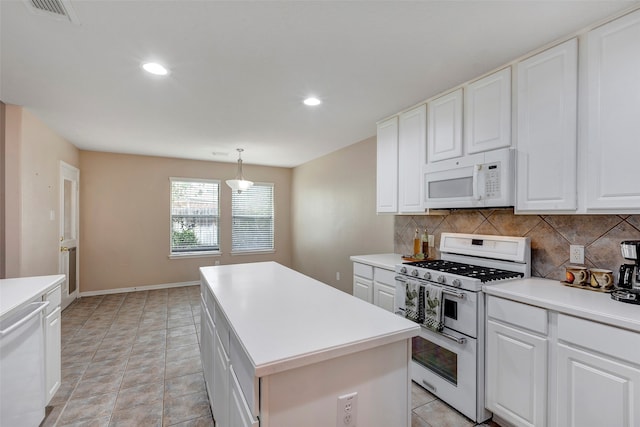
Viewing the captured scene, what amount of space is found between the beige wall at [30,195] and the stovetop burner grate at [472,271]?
3924 millimetres

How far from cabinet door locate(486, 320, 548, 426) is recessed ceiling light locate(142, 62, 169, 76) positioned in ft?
9.71

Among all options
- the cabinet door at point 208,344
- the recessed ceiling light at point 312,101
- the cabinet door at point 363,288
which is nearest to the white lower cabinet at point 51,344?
the cabinet door at point 208,344

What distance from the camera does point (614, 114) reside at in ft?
5.31

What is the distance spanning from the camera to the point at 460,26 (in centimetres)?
172

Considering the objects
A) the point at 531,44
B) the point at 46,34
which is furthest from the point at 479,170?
the point at 46,34

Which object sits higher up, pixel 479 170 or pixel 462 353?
pixel 479 170

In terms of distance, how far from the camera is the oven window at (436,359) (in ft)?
6.93

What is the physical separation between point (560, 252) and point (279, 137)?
3382mm

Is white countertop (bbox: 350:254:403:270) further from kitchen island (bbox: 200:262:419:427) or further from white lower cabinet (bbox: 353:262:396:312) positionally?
kitchen island (bbox: 200:262:419:427)

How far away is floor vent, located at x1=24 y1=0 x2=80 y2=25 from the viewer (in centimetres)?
153

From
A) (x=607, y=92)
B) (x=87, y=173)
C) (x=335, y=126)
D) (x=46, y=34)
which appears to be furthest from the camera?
(x=87, y=173)

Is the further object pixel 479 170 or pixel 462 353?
pixel 479 170

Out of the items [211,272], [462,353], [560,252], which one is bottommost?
[462,353]

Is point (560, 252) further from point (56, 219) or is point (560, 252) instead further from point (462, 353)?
point (56, 219)
